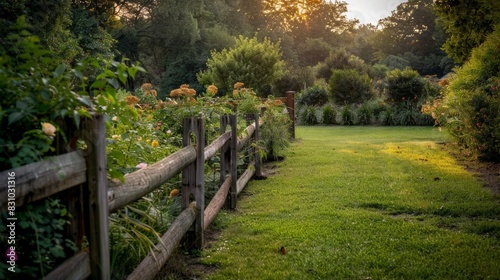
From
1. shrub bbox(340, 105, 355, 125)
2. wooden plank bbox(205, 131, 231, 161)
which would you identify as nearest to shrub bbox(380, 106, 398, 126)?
shrub bbox(340, 105, 355, 125)

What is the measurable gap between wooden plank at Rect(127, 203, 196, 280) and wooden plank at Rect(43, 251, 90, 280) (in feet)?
2.06

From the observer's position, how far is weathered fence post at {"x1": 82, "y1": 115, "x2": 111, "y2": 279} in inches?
81.3

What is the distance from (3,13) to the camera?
18.6 metres

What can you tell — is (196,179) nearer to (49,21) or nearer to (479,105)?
(479,105)

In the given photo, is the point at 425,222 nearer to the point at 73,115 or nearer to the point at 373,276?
the point at 373,276

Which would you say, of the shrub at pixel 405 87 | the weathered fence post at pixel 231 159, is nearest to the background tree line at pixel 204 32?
the weathered fence post at pixel 231 159

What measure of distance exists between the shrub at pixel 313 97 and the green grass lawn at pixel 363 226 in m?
15.5

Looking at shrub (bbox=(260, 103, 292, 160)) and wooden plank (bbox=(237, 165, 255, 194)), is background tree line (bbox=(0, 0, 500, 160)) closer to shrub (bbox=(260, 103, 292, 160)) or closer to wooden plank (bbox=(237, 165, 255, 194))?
wooden plank (bbox=(237, 165, 255, 194))

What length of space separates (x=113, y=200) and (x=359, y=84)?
22.4m

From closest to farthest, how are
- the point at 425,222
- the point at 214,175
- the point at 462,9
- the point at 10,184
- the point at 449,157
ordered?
the point at 10,184 → the point at 425,222 → the point at 214,175 → the point at 449,157 → the point at 462,9

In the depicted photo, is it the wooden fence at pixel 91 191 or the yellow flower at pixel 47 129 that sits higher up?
the yellow flower at pixel 47 129

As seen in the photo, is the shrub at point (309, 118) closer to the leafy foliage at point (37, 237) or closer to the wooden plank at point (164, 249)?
the wooden plank at point (164, 249)

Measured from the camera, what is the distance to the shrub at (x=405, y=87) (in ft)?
69.2

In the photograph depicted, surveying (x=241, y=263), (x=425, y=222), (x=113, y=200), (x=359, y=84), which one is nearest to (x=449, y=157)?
(x=425, y=222)
